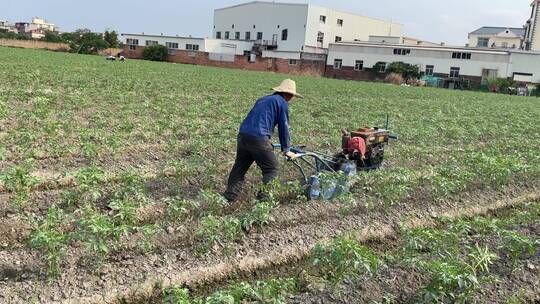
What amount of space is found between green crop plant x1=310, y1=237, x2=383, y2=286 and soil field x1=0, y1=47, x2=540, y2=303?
15 millimetres

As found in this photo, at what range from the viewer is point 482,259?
4.73 meters

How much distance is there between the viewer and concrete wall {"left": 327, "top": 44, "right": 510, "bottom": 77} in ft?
187

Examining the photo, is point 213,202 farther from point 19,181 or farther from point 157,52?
point 157,52

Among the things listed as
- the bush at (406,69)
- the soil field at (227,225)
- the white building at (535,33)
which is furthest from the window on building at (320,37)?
the soil field at (227,225)

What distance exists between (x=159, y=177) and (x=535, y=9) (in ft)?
268

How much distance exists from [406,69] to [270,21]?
2276 cm

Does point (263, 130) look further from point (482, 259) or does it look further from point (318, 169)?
point (482, 259)

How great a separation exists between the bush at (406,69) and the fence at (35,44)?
42.7 meters

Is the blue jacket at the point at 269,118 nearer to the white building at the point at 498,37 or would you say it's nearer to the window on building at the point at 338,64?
the window on building at the point at 338,64

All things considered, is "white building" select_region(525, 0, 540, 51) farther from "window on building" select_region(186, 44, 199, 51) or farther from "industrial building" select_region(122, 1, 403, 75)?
"window on building" select_region(186, 44, 199, 51)

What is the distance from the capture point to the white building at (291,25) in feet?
233

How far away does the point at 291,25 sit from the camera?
7194 centimetres

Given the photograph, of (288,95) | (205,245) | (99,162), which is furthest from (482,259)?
(99,162)

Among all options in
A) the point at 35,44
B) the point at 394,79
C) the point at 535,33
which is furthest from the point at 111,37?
the point at 535,33
